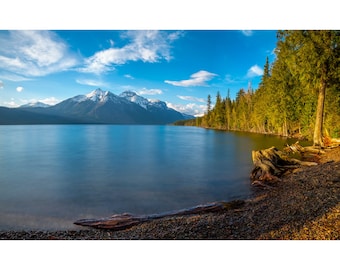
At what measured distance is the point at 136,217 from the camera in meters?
7.64

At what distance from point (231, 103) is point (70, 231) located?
9188 centimetres

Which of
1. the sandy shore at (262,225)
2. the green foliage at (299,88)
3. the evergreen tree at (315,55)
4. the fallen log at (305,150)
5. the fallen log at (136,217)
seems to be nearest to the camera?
the sandy shore at (262,225)

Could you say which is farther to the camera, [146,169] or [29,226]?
[146,169]

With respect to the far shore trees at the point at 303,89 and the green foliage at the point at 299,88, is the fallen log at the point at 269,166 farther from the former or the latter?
the green foliage at the point at 299,88

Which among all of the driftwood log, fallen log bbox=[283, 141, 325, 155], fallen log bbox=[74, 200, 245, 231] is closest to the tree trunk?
fallen log bbox=[283, 141, 325, 155]

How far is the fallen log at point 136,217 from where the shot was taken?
7108 millimetres

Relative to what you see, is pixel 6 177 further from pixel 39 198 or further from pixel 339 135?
pixel 339 135

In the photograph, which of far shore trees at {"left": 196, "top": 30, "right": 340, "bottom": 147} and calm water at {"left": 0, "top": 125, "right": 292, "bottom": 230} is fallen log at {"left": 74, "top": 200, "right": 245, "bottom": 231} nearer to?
calm water at {"left": 0, "top": 125, "right": 292, "bottom": 230}

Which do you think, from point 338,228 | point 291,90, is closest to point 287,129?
point 291,90

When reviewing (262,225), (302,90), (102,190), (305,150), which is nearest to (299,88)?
(302,90)

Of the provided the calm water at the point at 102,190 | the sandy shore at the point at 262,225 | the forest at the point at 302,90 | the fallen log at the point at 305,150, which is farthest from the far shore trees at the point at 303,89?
the sandy shore at the point at 262,225

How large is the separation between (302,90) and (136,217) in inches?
1483

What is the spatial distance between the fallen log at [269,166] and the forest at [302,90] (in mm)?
7528

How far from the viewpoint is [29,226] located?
739cm
